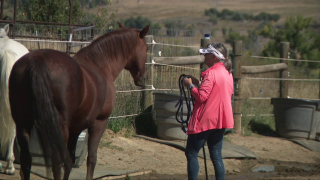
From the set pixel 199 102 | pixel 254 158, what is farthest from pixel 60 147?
pixel 254 158

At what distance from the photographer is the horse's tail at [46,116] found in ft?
11.5

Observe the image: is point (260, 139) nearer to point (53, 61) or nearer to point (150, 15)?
point (53, 61)

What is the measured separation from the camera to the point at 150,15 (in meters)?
54.2

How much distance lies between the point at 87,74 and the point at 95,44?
2.44 ft

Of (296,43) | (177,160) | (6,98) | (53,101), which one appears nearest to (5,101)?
(6,98)

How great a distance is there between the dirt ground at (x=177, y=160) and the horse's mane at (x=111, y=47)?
5.11 feet

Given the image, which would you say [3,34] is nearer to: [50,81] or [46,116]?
[50,81]

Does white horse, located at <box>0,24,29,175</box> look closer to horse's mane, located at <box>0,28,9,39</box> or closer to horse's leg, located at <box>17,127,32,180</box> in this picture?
horse's mane, located at <box>0,28,9,39</box>

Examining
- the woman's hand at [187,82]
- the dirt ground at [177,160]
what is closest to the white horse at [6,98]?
the dirt ground at [177,160]

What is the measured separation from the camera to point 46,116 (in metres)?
3.55

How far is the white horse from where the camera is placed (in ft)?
16.2

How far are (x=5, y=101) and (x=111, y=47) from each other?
1.40 m

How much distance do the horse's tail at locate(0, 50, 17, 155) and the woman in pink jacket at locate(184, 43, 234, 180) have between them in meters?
2.09

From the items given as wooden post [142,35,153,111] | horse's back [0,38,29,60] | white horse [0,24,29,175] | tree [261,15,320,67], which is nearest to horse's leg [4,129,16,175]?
white horse [0,24,29,175]
